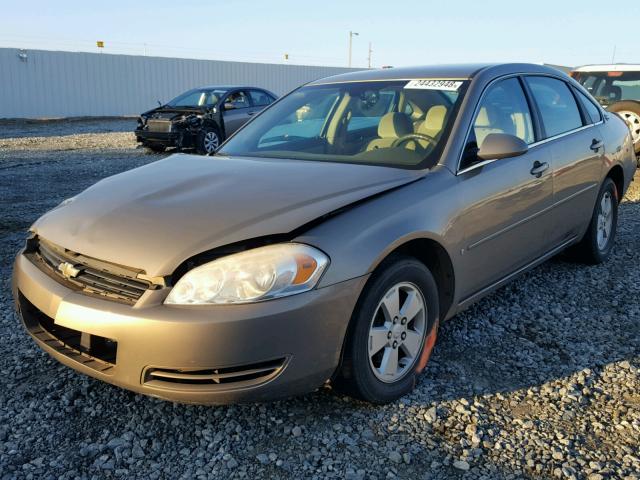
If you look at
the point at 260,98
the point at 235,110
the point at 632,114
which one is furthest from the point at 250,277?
the point at 260,98

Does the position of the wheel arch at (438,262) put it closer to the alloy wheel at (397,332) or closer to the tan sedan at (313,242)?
the tan sedan at (313,242)

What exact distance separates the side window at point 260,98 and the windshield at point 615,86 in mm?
6772

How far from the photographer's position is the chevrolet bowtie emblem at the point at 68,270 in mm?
2455

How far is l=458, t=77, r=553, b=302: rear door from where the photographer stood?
309 centimetres

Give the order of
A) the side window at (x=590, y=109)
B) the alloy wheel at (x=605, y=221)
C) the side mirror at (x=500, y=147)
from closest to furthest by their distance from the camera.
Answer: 1. the side mirror at (x=500, y=147)
2. the side window at (x=590, y=109)
3. the alloy wheel at (x=605, y=221)

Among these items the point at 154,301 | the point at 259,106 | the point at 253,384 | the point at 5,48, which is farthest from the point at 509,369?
the point at 5,48

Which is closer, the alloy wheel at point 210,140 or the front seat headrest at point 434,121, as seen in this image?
the front seat headrest at point 434,121

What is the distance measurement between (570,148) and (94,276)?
3229 millimetres

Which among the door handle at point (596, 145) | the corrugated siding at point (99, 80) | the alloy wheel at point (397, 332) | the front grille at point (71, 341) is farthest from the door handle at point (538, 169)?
the corrugated siding at point (99, 80)

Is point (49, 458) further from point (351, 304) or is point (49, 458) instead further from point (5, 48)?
point (5, 48)

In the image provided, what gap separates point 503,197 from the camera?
129 inches

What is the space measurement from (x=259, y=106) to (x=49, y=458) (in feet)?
38.3

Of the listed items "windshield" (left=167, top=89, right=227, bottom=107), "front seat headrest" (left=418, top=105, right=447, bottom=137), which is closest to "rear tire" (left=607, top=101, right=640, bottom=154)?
"front seat headrest" (left=418, top=105, right=447, bottom=137)

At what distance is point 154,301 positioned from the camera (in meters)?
2.23
